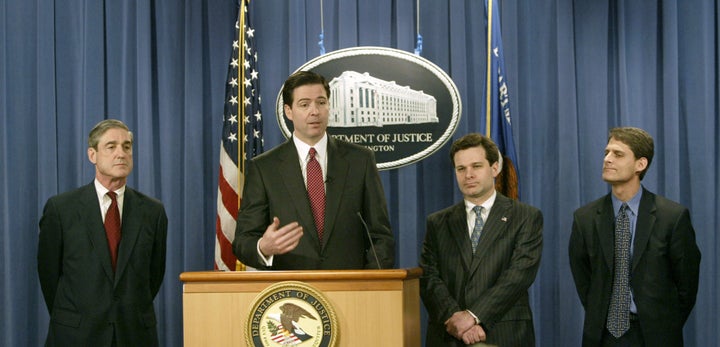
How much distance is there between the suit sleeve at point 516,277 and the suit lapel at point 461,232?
166 mm

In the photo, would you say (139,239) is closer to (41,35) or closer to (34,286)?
(34,286)

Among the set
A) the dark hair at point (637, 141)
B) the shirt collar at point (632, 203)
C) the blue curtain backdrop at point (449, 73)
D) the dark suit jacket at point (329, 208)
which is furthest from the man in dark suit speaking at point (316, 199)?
the blue curtain backdrop at point (449, 73)

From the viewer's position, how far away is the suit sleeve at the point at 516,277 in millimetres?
3342

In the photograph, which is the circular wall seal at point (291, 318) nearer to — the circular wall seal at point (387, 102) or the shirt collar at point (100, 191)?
the shirt collar at point (100, 191)

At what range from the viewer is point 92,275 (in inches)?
145

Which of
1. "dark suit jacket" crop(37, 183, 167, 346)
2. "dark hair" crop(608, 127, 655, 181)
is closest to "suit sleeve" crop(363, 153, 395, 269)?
"dark suit jacket" crop(37, 183, 167, 346)

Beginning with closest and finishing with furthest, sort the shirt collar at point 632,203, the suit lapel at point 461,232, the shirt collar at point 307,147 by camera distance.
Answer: the shirt collar at point 307,147
the suit lapel at point 461,232
the shirt collar at point 632,203

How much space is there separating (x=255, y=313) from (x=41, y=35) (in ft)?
10.0

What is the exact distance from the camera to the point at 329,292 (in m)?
2.49

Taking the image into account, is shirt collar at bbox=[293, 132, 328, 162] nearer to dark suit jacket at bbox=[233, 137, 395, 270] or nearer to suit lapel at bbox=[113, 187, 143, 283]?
dark suit jacket at bbox=[233, 137, 395, 270]

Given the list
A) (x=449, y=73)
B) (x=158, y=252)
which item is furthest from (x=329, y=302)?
(x=449, y=73)

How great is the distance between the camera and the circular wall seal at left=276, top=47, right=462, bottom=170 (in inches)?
197

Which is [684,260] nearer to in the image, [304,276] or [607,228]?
[607,228]

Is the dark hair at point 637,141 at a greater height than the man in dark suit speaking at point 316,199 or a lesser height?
greater
